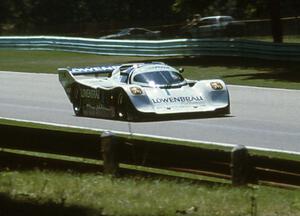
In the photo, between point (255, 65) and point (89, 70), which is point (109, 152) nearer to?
point (89, 70)

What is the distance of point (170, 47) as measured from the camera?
123 ft

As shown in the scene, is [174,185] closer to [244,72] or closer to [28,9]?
[244,72]

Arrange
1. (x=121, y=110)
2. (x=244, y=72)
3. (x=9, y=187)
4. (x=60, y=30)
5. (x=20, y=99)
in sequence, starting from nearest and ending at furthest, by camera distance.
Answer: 1. (x=9, y=187)
2. (x=121, y=110)
3. (x=20, y=99)
4. (x=244, y=72)
5. (x=60, y=30)

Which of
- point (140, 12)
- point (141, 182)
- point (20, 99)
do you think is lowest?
point (140, 12)

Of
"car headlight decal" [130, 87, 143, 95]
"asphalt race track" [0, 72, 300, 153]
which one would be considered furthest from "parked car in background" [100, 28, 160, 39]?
"car headlight decal" [130, 87, 143, 95]

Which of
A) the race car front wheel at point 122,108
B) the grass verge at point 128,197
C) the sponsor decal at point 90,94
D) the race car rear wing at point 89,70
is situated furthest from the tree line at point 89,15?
the grass verge at point 128,197

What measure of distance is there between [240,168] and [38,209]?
1.91 meters

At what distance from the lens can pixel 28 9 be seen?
77562 millimetres

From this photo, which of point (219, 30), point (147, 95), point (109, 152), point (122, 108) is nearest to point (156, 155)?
point (109, 152)

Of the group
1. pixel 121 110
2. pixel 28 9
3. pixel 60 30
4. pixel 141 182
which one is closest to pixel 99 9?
pixel 28 9

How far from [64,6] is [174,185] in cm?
7412

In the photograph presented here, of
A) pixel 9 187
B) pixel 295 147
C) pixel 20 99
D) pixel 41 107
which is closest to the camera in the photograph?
pixel 9 187

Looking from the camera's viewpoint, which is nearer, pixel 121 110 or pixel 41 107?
pixel 121 110

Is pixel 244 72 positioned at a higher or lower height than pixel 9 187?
lower
